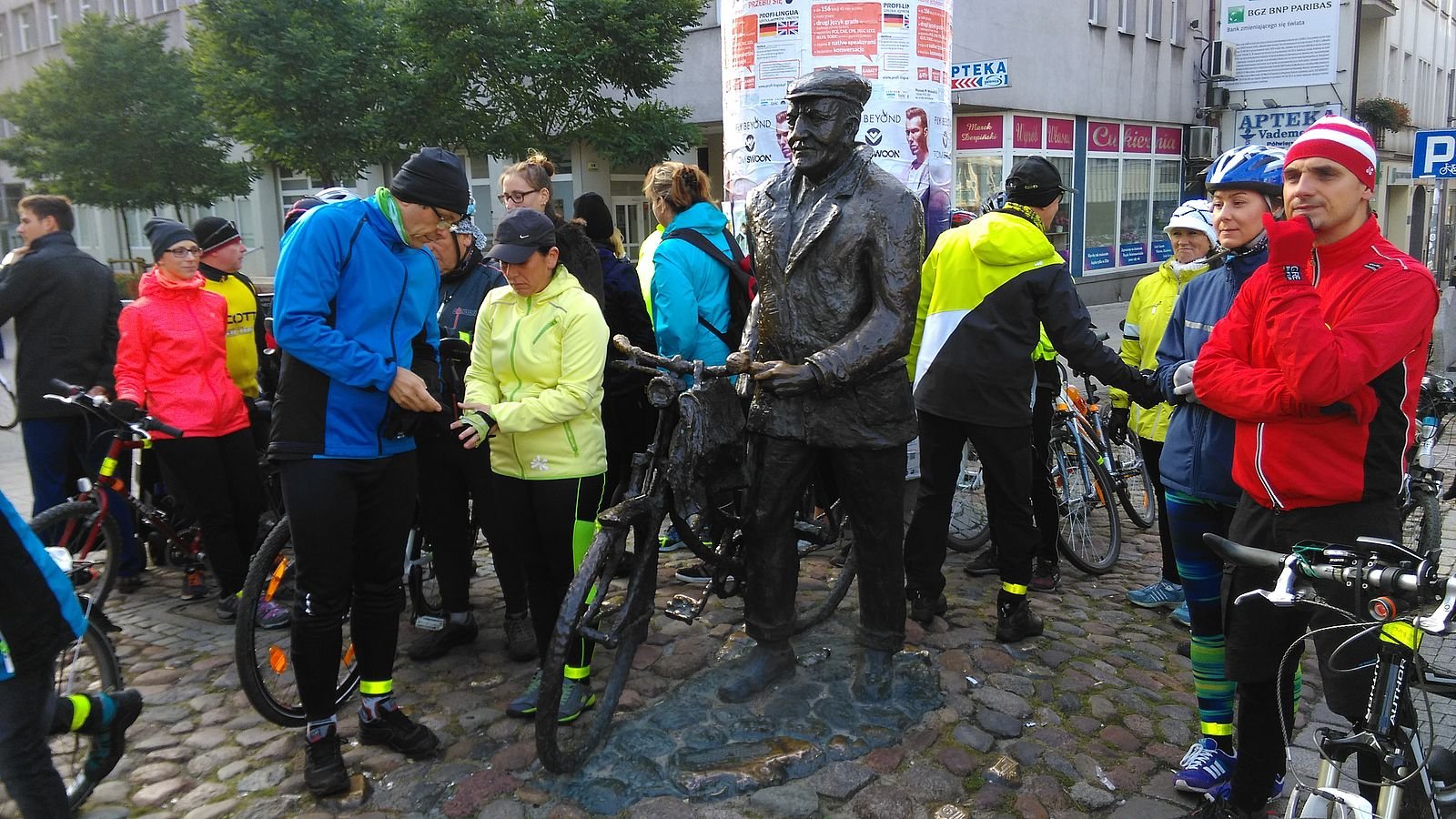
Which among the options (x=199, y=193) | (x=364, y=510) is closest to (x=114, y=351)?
(x=364, y=510)

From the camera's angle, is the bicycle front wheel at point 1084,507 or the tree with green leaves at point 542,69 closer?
the bicycle front wheel at point 1084,507

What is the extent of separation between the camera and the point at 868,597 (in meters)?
3.99

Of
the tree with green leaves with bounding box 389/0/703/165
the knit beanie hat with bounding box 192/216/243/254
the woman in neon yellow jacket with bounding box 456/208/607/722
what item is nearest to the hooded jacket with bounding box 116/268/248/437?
the knit beanie hat with bounding box 192/216/243/254

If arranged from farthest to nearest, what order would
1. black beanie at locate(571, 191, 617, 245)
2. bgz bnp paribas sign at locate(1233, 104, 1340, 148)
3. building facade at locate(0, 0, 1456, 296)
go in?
building facade at locate(0, 0, 1456, 296)
bgz bnp paribas sign at locate(1233, 104, 1340, 148)
black beanie at locate(571, 191, 617, 245)

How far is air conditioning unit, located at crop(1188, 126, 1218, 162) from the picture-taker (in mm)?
27094

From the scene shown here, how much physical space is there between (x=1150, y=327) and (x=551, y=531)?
310 cm

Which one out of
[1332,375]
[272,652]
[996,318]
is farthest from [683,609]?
[1332,375]

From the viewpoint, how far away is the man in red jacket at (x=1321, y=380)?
8.69 feet

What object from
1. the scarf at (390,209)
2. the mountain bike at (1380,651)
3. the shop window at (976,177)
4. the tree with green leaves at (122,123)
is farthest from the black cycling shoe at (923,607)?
the tree with green leaves at (122,123)

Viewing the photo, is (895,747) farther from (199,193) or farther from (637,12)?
(199,193)

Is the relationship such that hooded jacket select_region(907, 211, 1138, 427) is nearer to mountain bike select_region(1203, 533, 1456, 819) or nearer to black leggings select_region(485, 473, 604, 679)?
black leggings select_region(485, 473, 604, 679)

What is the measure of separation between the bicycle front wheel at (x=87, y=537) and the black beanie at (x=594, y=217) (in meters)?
2.68

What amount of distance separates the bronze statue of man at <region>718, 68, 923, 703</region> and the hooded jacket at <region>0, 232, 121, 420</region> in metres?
3.70

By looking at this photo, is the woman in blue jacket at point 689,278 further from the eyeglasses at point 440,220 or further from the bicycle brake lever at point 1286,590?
the bicycle brake lever at point 1286,590
